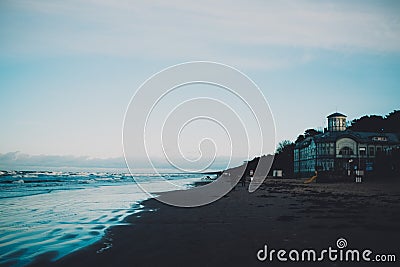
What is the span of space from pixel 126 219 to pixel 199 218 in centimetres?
344

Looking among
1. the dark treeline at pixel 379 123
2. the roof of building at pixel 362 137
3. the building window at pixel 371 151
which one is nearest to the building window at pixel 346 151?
the roof of building at pixel 362 137

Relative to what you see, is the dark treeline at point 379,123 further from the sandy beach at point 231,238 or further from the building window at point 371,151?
the sandy beach at point 231,238

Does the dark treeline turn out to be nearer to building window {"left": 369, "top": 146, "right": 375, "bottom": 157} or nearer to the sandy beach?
building window {"left": 369, "top": 146, "right": 375, "bottom": 157}

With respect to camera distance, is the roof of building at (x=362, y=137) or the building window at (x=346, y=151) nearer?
the building window at (x=346, y=151)

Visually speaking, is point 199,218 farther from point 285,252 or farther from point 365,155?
point 365,155

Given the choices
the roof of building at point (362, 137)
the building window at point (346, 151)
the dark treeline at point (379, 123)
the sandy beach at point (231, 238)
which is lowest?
the sandy beach at point (231, 238)

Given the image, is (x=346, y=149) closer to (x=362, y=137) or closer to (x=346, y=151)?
(x=346, y=151)

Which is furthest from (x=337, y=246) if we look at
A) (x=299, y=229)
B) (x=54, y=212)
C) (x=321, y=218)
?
(x=54, y=212)

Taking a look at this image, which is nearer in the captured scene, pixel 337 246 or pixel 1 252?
pixel 337 246

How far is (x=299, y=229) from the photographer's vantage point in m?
12.2

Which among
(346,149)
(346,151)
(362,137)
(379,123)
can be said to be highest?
(379,123)

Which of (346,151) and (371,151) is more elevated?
(371,151)

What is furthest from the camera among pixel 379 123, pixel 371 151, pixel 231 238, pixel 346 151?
pixel 379 123

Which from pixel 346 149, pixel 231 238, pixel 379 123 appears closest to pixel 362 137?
pixel 346 149
